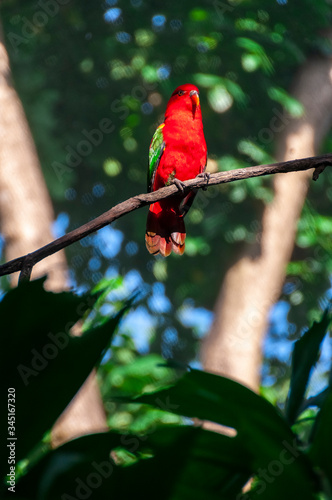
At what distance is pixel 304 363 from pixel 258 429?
11 centimetres

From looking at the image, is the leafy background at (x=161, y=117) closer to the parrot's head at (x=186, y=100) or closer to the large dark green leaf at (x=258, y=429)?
the parrot's head at (x=186, y=100)

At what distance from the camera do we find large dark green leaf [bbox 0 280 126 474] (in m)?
0.32

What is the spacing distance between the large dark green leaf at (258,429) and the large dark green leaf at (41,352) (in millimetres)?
97

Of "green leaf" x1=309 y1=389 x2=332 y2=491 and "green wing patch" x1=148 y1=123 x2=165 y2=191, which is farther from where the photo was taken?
"green wing patch" x1=148 y1=123 x2=165 y2=191

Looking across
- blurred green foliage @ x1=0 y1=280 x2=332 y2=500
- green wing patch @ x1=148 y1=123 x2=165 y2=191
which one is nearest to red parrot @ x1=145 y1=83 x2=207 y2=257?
green wing patch @ x1=148 y1=123 x2=165 y2=191

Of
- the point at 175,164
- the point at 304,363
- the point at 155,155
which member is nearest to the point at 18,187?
the point at 155,155

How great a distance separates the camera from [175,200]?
7.57ft
